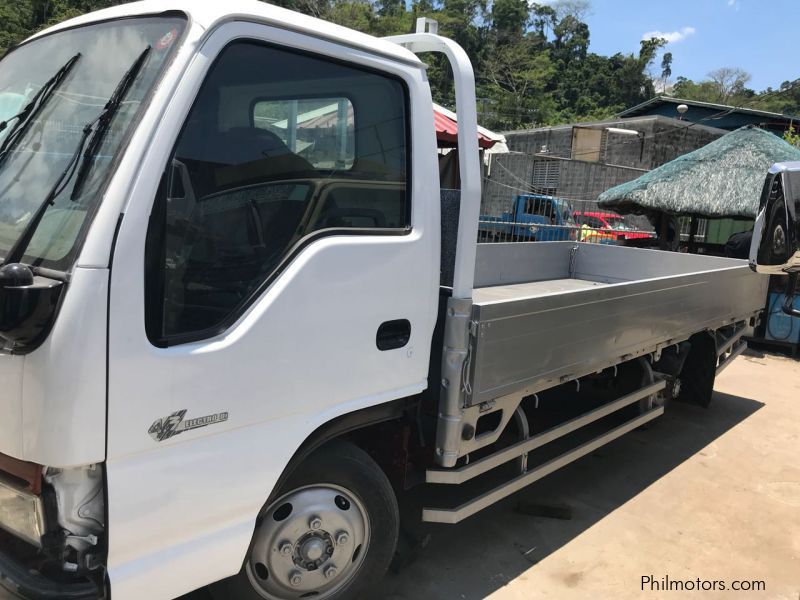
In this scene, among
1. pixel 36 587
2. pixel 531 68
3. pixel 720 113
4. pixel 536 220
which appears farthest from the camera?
pixel 531 68

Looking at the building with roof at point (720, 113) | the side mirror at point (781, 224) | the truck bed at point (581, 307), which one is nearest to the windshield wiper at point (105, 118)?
the truck bed at point (581, 307)

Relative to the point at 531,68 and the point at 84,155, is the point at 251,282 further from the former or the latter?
the point at 531,68

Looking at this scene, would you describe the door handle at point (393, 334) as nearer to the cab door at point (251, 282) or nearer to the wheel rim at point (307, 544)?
the cab door at point (251, 282)

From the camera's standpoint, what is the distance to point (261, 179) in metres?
2.12

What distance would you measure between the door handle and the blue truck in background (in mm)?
8820

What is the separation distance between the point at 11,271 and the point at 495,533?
3.00 meters

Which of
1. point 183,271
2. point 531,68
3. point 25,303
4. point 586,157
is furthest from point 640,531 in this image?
point 531,68

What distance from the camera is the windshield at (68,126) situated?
69.8 inches

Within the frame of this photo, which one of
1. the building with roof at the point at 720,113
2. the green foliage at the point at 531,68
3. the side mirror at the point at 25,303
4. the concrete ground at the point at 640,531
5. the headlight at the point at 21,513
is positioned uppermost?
the green foliage at the point at 531,68

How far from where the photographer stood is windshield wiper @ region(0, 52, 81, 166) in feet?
6.71

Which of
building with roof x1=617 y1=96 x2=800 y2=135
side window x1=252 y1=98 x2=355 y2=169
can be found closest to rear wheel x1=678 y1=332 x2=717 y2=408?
side window x1=252 y1=98 x2=355 y2=169

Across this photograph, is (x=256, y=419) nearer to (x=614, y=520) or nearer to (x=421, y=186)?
(x=421, y=186)

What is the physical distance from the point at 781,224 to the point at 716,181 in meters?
7.30

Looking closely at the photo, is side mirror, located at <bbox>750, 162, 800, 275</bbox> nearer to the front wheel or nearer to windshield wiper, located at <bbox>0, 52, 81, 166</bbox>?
the front wheel
